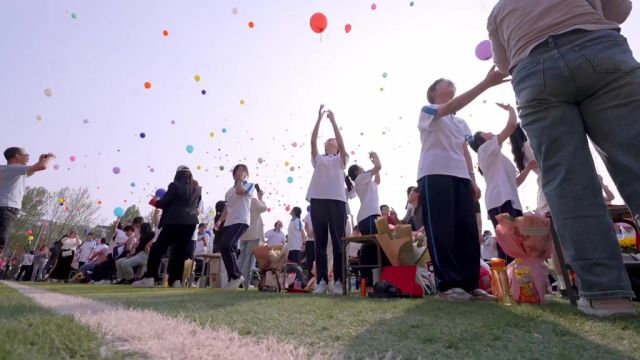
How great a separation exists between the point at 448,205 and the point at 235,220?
416 centimetres

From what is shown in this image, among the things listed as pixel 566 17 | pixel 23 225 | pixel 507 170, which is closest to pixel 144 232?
pixel 507 170

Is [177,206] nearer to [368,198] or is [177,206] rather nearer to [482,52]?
[368,198]

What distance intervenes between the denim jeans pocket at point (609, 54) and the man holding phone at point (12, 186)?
19.1 feet

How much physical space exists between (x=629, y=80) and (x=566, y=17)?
1.48 ft

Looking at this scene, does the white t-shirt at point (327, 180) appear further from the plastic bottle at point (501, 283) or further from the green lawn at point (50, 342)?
the green lawn at point (50, 342)

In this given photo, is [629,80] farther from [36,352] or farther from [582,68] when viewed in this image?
[36,352]

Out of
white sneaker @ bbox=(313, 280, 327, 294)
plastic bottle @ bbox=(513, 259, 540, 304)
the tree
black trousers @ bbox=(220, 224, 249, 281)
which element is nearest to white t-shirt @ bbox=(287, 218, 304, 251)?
black trousers @ bbox=(220, 224, 249, 281)

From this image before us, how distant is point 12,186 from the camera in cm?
532

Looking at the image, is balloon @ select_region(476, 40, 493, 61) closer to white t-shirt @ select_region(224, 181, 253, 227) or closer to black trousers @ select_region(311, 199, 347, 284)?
black trousers @ select_region(311, 199, 347, 284)

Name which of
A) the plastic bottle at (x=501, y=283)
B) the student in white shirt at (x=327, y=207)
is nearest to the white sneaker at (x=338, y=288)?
the student in white shirt at (x=327, y=207)

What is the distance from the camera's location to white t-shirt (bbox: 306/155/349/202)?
204 inches

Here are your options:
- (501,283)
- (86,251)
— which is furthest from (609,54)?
(86,251)

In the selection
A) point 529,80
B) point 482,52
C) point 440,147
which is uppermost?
point 482,52

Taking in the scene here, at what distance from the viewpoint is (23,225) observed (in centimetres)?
4012
